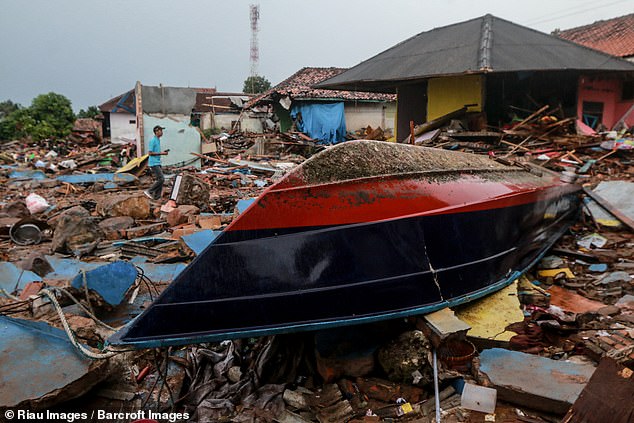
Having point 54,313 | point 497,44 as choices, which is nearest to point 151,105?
point 497,44

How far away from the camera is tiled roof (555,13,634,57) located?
1697 cm

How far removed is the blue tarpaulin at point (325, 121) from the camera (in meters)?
19.2

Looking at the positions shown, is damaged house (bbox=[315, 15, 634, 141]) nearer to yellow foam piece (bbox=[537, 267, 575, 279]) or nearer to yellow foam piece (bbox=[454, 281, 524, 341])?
yellow foam piece (bbox=[537, 267, 575, 279])

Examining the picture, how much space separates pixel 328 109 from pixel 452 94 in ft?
29.4

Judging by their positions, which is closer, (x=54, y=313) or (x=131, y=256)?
(x=54, y=313)

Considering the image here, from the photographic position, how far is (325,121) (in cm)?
1927

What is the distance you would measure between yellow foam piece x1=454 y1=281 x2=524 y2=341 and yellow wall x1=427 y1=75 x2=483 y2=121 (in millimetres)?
8053

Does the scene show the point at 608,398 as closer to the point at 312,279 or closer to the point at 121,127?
the point at 312,279

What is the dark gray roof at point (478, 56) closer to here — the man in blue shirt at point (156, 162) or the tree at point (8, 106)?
the man in blue shirt at point (156, 162)

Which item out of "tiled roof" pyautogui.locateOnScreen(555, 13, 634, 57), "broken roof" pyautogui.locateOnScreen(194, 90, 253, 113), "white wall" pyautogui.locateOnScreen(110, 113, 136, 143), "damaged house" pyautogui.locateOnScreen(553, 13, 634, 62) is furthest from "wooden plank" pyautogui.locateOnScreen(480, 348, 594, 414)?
"white wall" pyautogui.locateOnScreen(110, 113, 136, 143)

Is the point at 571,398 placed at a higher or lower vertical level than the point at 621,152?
lower

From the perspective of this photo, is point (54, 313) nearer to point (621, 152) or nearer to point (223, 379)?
point (223, 379)

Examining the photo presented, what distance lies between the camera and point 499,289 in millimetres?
3822

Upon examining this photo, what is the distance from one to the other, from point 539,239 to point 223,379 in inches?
153
